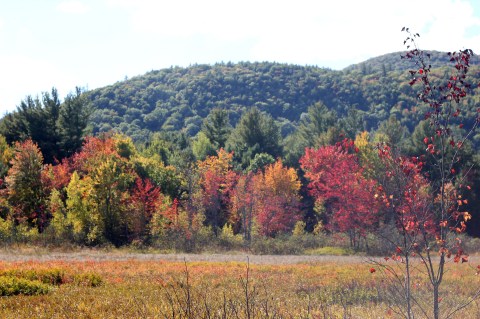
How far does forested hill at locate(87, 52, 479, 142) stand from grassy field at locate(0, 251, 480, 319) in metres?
99.4

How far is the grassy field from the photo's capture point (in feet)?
43.8

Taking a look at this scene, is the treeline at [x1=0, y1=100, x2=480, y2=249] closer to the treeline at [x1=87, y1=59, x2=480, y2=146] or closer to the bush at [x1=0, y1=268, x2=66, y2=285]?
the bush at [x1=0, y1=268, x2=66, y2=285]

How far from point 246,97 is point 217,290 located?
158 metres

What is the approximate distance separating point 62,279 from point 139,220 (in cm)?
2047

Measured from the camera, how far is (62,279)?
20.0 metres

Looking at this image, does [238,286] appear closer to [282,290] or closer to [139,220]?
[282,290]

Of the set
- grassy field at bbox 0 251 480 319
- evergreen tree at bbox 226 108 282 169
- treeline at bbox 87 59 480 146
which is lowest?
grassy field at bbox 0 251 480 319

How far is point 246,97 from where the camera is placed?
174m

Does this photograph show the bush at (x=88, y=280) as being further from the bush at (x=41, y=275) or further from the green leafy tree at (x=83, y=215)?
the green leafy tree at (x=83, y=215)

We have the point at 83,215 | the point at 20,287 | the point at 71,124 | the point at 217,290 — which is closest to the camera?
the point at 20,287

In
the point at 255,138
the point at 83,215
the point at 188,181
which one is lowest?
the point at 83,215

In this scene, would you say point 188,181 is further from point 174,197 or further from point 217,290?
point 217,290

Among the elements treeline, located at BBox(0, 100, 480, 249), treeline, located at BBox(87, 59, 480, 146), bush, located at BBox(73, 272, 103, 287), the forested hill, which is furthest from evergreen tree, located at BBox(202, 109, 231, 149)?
treeline, located at BBox(87, 59, 480, 146)

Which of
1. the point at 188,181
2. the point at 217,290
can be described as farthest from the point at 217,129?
the point at 217,290
